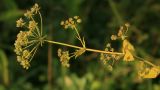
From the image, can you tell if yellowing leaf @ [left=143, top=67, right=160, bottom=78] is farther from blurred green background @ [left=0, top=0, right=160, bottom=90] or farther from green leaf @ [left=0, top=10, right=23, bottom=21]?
green leaf @ [left=0, top=10, right=23, bottom=21]

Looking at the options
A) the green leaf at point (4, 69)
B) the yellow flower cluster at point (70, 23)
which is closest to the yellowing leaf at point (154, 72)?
the yellow flower cluster at point (70, 23)

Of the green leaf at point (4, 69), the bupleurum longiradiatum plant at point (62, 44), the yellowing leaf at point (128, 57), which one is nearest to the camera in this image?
the bupleurum longiradiatum plant at point (62, 44)

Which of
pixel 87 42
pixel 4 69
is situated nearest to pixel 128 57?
pixel 4 69

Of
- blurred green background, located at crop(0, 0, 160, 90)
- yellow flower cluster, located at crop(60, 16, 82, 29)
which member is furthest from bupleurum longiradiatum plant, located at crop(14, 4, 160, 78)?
blurred green background, located at crop(0, 0, 160, 90)

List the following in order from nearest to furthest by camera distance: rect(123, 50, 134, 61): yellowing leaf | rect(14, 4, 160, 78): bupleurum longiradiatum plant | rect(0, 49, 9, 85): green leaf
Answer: rect(14, 4, 160, 78): bupleurum longiradiatum plant < rect(123, 50, 134, 61): yellowing leaf < rect(0, 49, 9, 85): green leaf

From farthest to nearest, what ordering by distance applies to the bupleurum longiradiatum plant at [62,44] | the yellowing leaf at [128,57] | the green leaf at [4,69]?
the green leaf at [4,69] < the yellowing leaf at [128,57] < the bupleurum longiradiatum plant at [62,44]

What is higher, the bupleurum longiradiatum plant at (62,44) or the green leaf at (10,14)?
the green leaf at (10,14)

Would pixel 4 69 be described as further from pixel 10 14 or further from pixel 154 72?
pixel 154 72

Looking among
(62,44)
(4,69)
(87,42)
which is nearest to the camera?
(62,44)

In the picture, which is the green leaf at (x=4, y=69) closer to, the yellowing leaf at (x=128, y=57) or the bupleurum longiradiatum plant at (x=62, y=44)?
the bupleurum longiradiatum plant at (x=62, y=44)
